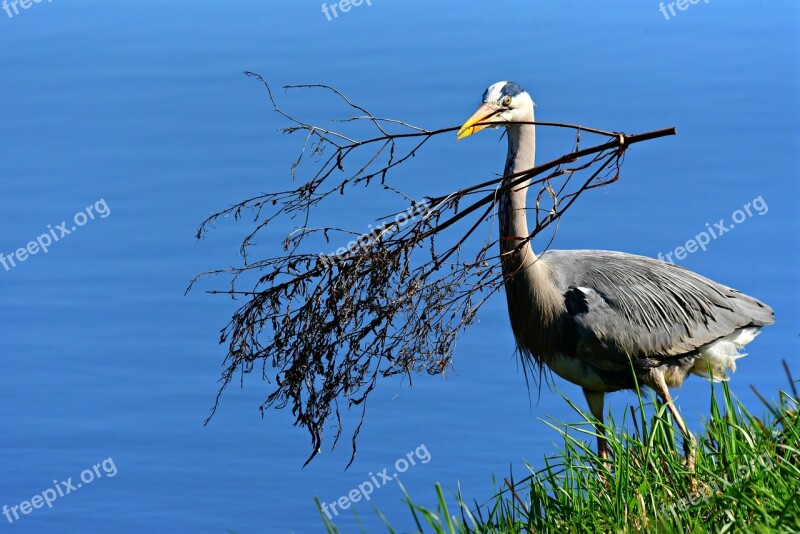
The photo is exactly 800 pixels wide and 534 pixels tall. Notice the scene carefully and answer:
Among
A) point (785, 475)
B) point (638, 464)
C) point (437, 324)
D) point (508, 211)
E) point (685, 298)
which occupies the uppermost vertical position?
point (508, 211)

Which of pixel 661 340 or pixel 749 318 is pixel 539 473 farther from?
pixel 749 318

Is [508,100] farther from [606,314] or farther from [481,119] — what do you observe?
[606,314]

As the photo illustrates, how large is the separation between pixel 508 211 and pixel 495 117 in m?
0.53

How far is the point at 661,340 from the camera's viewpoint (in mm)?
6789

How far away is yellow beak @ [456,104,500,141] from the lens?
5.67 m

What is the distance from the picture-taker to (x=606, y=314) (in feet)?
21.8

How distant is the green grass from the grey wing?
5.28 ft

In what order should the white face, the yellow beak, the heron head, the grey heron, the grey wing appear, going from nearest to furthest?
the yellow beak, the heron head, the white face, the grey heron, the grey wing

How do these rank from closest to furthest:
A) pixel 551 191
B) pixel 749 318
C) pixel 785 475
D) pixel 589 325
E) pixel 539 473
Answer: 1. pixel 785 475
2. pixel 551 191
3. pixel 539 473
4. pixel 589 325
5. pixel 749 318

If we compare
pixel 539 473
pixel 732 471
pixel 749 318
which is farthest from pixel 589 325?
Result: pixel 732 471

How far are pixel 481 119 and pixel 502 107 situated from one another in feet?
0.75
